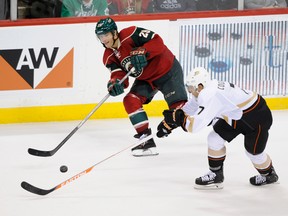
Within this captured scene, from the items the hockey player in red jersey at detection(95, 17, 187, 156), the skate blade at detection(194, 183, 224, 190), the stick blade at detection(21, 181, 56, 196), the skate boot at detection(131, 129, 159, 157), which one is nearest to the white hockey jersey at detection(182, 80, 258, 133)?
the skate blade at detection(194, 183, 224, 190)

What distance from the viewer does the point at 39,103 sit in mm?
7305

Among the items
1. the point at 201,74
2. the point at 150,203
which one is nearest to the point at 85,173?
the point at 150,203

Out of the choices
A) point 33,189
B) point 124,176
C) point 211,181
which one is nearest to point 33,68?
point 124,176

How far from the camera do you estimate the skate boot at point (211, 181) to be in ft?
17.3

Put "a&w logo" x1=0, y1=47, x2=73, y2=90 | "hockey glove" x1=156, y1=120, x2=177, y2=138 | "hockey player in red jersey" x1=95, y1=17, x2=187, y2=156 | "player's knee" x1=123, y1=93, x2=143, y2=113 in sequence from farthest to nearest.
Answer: "a&w logo" x1=0, y1=47, x2=73, y2=90 < "player's knee" x1=123, y1=93, x2=143, y2=113 < "hockey player in red jersey" x1=95, y1=17, x2=187, y2=156 < "hockey glove" x1=156, y1=120, x2=177, y2=138

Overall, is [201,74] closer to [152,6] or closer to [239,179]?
[239,179]

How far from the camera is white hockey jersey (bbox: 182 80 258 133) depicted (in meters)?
4.86

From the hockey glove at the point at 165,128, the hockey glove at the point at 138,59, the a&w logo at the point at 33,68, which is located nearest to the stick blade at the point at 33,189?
the hockey glove at the point at 165,128

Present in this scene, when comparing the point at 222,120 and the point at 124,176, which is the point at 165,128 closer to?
the point at 222,120

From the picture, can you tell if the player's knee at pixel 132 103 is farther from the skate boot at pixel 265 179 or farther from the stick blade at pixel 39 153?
the skate boot at pixel 265 179

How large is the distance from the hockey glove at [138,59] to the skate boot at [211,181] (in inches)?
38.3

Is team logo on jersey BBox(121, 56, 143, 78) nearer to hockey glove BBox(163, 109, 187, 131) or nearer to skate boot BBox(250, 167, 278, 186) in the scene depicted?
hockey glove BBox(163, 109, 187, 131)

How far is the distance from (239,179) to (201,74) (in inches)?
35.6

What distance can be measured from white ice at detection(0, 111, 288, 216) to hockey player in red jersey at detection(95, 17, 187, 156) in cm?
32
